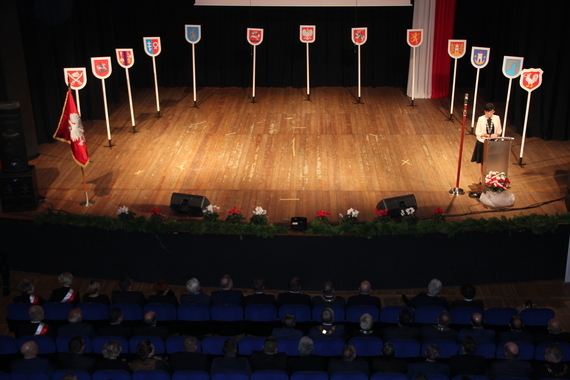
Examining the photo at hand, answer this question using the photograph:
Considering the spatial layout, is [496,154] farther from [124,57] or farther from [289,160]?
[124,57]

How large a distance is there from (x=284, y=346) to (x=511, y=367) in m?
2.22

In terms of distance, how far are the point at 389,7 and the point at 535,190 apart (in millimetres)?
7501

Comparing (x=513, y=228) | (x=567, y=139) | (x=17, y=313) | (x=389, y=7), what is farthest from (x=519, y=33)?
(x=17, y=313)

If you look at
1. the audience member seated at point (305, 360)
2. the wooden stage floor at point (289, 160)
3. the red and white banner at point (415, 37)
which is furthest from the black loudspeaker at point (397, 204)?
the red and white banner at point (415, 37)

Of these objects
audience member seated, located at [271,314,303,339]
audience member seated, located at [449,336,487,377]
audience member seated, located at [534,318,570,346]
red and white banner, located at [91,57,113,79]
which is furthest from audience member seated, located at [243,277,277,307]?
red and white banner, located at [91,57,113,79]

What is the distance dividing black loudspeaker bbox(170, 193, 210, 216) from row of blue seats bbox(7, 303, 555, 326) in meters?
2.56

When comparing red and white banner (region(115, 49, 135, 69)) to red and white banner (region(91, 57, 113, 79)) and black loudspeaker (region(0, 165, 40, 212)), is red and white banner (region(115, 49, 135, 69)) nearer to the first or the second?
red and white banner (region(91, 57, 113, 79))

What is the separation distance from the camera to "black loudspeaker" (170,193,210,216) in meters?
10.3

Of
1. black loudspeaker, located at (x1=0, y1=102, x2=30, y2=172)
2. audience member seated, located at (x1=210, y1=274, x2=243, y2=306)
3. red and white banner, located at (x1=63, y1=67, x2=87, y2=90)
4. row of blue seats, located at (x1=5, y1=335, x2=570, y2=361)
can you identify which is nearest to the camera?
row of blue seats, located at (x1=5, y1=335, x2=570, y2=361)

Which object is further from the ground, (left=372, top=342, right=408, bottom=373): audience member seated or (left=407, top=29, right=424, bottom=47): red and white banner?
(left=407, top=29, right=424, bottom=47): red and white banner

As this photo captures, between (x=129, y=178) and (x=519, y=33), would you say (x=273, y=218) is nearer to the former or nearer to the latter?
(x=129, y=178)

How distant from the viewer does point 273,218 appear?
1040cm

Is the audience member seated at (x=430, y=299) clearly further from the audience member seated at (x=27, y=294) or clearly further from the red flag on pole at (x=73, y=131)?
the red flag on pole at (x=73, y=131)

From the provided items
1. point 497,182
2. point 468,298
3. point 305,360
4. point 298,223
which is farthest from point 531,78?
point 305,360
